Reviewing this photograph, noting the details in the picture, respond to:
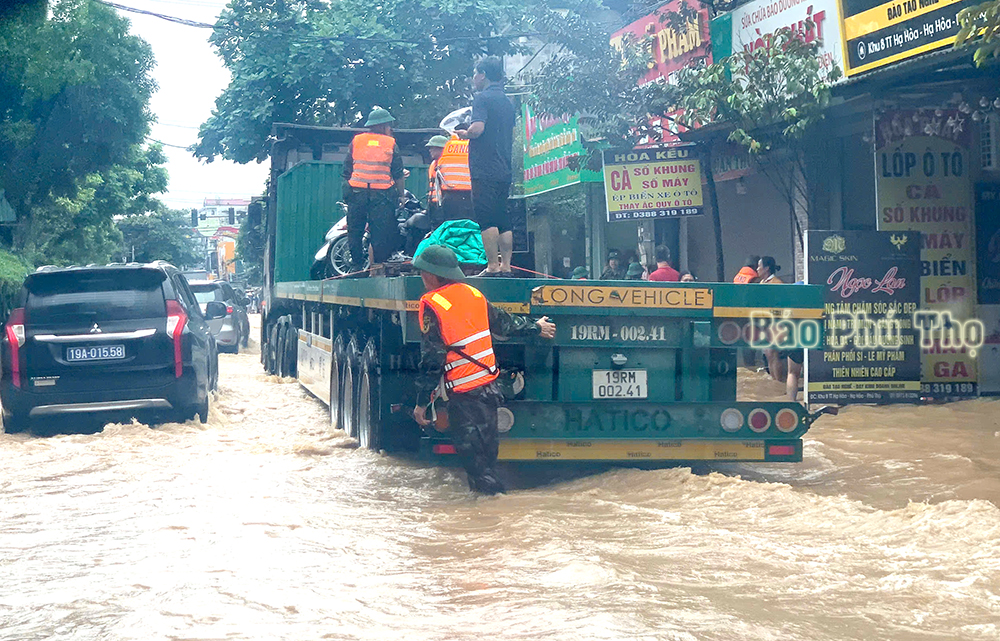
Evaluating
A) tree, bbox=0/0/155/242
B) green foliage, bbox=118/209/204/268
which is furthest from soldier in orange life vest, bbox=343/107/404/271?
green foliage, bbox=118/209/204/268

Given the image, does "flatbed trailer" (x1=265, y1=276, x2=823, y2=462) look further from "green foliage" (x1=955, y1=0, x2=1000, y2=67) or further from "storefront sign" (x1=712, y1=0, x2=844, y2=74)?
"storefront sign" (x1=712, y1=0, x2=844, y2=74)

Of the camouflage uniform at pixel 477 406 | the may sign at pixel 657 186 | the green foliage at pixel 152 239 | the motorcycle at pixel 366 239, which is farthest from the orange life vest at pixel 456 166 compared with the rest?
the green foliage at pixel 152 239

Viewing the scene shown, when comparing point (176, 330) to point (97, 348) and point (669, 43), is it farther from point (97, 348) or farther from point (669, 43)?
point (669, 43)

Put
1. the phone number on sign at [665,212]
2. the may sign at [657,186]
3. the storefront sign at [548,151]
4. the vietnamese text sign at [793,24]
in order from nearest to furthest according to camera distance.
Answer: the vietnamese text sign at [793,24] < the may sign at [657,186] < the phone number on sign at [665,212] < the storefront sign at [548,151]

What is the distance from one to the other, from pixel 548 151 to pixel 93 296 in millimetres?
14416

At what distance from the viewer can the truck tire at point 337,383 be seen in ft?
36.0

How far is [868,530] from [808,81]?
25.9 ft

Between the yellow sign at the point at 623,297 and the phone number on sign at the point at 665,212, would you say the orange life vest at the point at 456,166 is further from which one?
the phone number on sign at the point at 665,212

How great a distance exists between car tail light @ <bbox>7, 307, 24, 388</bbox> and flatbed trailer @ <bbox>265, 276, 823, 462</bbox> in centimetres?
421

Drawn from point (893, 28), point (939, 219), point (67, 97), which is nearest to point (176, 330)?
point (893, 28)

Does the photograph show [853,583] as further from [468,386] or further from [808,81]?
[808,81]

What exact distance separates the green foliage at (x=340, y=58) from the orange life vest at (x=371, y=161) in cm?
1543

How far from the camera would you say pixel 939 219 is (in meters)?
12.9

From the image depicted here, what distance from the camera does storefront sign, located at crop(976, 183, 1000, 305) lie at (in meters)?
13.0
